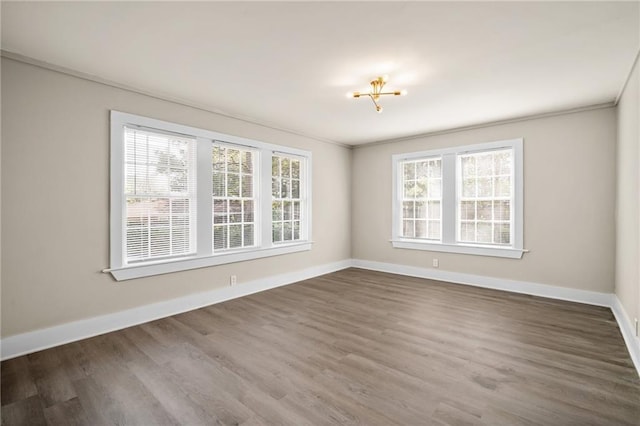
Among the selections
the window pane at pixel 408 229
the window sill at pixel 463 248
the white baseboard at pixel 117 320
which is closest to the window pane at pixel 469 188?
the window sill at pixel 463 248

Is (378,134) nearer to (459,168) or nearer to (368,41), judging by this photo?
(459,168)

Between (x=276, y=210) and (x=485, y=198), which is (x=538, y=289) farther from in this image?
(x=276, y=210)

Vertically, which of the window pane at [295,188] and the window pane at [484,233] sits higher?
the window pane at [295,188]

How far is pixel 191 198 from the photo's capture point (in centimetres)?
391

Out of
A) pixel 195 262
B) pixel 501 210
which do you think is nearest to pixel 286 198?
pixel 195 262

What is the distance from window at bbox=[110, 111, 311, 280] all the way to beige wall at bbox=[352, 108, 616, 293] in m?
3.14

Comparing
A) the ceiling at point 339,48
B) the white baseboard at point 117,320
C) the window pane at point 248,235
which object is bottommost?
the white baseboard at point 117,320

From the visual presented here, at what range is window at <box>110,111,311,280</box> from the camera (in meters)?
3.34

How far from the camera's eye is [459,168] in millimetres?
5156

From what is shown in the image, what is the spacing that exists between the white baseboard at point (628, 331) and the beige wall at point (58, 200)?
455cm

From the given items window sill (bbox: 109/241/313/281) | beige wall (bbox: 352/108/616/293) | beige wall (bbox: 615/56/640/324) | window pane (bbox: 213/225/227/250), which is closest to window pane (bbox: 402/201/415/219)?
beige wall (bbox: 352/108/616/293)

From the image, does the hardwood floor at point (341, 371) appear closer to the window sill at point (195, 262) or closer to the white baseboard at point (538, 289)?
the white baseboard at point (538, 289)

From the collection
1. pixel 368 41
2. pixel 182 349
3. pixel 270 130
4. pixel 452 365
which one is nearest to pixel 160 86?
pixel 270 130

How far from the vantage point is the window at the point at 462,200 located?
4660 mm
